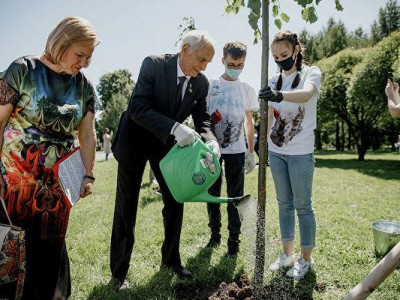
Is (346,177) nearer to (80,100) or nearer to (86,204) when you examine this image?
(86,204)

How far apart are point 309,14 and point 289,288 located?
6.97ft

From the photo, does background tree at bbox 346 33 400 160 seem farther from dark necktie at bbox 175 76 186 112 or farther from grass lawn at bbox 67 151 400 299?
dark necktie at bbox 175 76 186 112

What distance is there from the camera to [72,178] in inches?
81.5

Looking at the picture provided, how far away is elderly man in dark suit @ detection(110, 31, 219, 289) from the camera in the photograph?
232cm

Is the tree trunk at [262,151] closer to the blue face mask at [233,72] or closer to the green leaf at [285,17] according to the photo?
the green leaf at [285,17]

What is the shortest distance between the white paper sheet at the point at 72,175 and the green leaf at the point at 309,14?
1.85 m

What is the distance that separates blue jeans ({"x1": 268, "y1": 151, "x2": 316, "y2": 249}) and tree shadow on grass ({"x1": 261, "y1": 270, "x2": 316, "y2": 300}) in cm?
29

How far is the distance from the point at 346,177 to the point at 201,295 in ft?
28.4

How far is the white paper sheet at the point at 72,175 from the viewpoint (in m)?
1.98

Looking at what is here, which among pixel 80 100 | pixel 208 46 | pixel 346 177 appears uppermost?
pixel 208 46

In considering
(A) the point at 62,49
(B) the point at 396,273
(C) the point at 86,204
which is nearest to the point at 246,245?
(B) the point at 396,273

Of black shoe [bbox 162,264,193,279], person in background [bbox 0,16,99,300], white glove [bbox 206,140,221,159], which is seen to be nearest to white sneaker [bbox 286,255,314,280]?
black shoe [bbox 162,264,193,279]

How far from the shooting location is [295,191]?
2.69 metres

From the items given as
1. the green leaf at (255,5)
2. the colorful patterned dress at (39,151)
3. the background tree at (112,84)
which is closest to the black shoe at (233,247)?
the colorful patterned dress at (39,151)
